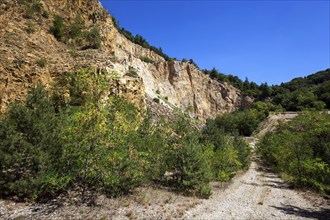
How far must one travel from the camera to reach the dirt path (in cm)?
1342

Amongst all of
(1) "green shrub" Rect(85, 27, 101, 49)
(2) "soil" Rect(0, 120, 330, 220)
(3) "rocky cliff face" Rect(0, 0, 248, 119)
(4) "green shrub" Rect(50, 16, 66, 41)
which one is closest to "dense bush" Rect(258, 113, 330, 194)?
(2) "soil" Rect(0, 120, 330, 220)

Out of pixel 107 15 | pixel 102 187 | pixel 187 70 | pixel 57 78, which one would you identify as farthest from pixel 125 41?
pixel 102 187

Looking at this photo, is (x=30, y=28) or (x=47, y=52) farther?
(x=30, y=28)

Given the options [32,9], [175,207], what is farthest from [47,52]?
[175,207]

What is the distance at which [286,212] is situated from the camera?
14625 mm

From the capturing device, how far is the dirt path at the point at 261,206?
528 inches

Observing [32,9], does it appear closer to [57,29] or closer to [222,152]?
[57,29]

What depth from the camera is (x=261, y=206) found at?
1588 cm

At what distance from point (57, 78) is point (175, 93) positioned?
5902 centimetres

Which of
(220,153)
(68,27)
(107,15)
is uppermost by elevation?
(107,15)

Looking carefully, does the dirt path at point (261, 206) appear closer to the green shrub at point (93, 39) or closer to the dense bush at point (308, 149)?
the dense bush at point (308, 149)

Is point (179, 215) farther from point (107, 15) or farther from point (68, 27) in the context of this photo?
point (107, 15)

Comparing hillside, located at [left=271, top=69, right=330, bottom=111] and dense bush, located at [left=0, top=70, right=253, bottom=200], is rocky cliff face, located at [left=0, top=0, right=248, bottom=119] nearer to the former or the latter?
dense bush, located at [left=0, top=70, right=253, bottom=200]

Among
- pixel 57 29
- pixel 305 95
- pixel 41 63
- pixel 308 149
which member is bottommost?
pixel 308 149
